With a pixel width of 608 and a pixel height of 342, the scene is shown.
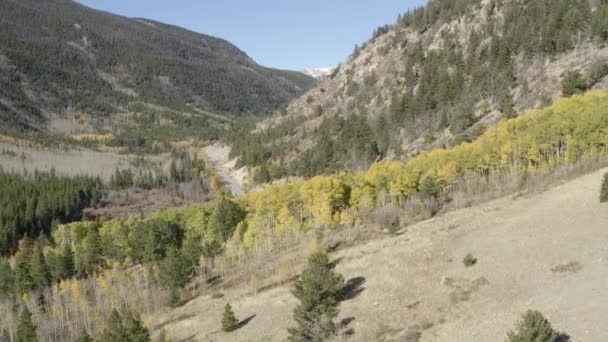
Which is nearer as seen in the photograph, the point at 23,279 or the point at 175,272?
→ the point at 175,272

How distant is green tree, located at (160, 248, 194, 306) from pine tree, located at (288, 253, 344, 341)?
141ft

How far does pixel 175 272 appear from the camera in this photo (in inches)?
3568

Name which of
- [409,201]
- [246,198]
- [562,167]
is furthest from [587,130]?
[246,198]

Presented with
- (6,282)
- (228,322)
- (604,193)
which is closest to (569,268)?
(604,193)

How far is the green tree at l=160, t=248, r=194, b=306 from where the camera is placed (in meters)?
90.2

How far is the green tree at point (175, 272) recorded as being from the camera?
296ft

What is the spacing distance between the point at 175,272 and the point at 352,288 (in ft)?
149

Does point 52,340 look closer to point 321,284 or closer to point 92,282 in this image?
point 92,282

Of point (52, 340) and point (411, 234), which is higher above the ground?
point (411, 234)

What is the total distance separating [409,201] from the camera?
107 metres

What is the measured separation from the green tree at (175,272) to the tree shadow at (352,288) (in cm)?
4065

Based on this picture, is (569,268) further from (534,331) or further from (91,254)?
(91,254)

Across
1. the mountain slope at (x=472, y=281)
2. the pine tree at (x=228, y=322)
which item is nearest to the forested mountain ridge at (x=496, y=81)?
the mountain slope at (x=472, y=281)

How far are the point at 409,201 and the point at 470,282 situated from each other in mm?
60144
